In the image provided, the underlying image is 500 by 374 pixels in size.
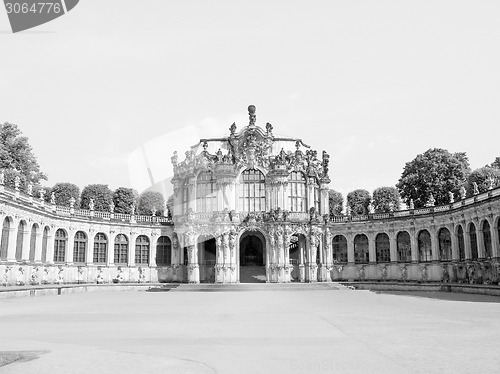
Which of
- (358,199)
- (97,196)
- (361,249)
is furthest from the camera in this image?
(358,199)

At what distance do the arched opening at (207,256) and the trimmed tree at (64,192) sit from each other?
25999 millimetres

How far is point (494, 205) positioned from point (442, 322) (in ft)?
95.9

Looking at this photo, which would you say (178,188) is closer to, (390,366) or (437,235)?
(437,235)

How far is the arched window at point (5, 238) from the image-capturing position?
44.3m

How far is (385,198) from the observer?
8262cm

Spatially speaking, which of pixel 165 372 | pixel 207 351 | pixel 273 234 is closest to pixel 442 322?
pixel 207 351

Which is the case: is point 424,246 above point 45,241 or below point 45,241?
below

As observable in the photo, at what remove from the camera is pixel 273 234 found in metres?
59.3

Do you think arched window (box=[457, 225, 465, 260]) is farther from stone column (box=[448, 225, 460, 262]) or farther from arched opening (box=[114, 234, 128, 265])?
arched opening (box=[114, 234, 128, 265])

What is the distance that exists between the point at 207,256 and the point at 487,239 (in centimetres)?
3278

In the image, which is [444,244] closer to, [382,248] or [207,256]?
[382,248]

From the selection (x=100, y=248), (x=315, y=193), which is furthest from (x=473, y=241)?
(x=100, y=248)

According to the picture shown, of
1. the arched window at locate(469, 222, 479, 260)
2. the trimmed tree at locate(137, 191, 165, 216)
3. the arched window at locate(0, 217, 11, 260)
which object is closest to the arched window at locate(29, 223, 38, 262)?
the arched window at locate(0, 217, 11, 260)

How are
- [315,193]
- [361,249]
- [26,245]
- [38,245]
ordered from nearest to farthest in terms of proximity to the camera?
1. [26,245]
2. [38,245]
3. [315,193]
4. [361,249]
